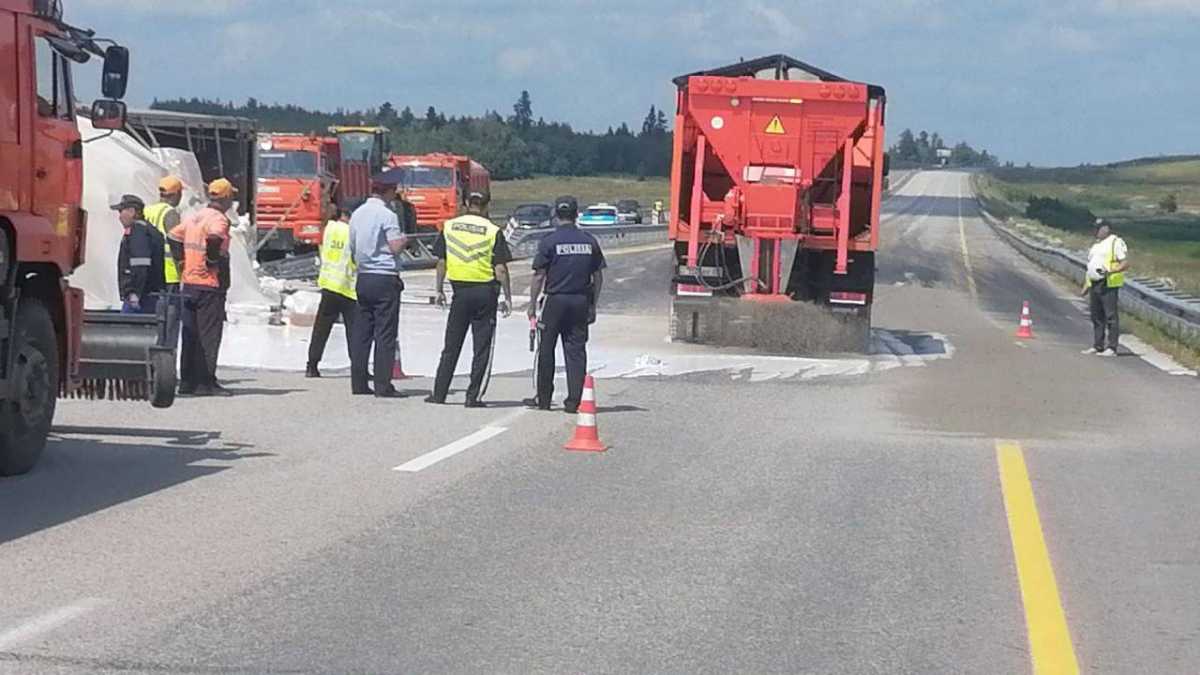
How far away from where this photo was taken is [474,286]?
15180mm

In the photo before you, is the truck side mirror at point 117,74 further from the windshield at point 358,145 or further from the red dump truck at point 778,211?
the windshield at point 358,145

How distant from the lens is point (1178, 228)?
8206cm

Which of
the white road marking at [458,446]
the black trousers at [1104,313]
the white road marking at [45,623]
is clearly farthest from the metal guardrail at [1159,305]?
the white road marking at [45,623]

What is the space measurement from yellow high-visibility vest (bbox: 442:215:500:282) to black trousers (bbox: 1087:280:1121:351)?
36.8 feet

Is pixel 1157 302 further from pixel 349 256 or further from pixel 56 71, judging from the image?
pixel 56 71

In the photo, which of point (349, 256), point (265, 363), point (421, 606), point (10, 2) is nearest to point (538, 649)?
point (421, 606)

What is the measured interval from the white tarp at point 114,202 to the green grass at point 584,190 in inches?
2968

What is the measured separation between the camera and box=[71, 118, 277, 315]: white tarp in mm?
21922

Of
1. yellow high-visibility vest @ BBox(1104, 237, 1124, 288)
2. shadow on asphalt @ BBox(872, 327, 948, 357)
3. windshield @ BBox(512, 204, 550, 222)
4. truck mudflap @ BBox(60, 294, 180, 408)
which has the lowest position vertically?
shadow on asphalt @ BBox(872, 327, 948, 357)

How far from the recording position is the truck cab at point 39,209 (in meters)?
10.2

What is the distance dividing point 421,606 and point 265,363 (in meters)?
11.4

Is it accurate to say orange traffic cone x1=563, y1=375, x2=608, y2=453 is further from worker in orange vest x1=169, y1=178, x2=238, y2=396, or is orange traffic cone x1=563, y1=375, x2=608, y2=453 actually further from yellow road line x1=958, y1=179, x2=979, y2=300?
yellow road line x1=958, y1=179, x2=979, y2=300

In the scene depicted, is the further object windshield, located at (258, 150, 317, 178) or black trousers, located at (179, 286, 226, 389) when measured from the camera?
windshield, located at (258, 150, 317, 178)

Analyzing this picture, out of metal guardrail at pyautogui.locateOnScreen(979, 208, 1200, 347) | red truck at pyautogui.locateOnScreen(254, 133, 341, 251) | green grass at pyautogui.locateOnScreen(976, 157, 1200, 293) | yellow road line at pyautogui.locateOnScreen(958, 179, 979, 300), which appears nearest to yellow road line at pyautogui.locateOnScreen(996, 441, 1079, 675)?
metal guardrail at pyautogui.locateOnScreen(979, 208, 1200, 347)
